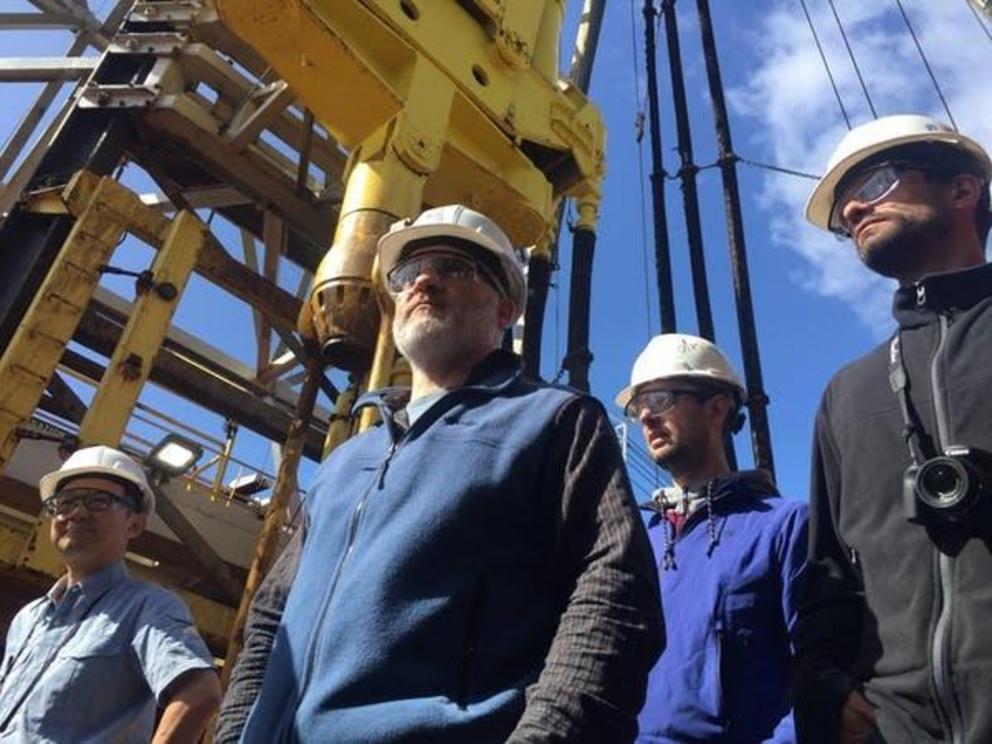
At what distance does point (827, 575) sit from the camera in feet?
6.10

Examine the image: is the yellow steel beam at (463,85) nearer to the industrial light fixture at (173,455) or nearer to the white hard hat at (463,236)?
the industrial light fixture at (173,455)

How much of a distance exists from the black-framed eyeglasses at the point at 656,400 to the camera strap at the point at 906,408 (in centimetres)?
98

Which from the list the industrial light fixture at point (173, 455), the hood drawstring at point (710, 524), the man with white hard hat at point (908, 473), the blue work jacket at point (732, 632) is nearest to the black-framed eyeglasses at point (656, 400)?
the hood drawstring at point (710, 524)

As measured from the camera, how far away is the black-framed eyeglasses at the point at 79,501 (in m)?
2.91

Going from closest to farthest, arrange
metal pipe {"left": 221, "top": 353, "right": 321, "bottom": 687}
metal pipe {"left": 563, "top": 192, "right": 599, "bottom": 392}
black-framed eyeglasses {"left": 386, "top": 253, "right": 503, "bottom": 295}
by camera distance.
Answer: black-framed eyeglasses {"left": 386, "top": 253, "right": 503, "bottom": 295} → metal pipe {"left": 221, "top": 353, "right": 321, "bottom": 687} → metal pipe {"left": 563, "top": 192, "right": 599, "bottom": 392}

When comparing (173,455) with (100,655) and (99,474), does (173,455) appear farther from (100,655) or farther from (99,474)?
(100,655)

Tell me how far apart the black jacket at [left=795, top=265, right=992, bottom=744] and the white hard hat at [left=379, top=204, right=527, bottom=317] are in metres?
0.80

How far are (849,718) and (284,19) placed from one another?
4.70 metres

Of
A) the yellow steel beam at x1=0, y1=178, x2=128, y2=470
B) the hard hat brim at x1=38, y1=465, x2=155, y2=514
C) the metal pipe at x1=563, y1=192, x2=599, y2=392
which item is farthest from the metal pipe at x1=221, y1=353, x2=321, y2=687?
the metal pipe at x1=563, y1=192, x2=599, y2=392

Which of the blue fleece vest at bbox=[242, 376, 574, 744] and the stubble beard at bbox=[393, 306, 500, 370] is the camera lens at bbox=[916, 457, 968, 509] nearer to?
the blue fleece vest at bbox=[242, 376, 574, 744]

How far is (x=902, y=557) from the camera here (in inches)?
61.7

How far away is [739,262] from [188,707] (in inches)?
225

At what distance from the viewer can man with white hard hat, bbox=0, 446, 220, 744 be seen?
237 cm

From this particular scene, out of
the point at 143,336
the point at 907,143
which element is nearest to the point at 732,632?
the point at 907,143
